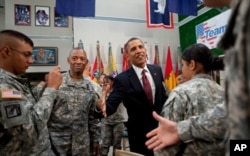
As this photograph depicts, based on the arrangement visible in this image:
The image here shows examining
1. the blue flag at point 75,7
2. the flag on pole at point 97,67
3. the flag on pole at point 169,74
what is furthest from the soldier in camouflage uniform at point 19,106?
the flag on pole at point 169,74

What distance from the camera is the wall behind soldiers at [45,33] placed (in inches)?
175

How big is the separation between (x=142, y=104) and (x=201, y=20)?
9.58 feet

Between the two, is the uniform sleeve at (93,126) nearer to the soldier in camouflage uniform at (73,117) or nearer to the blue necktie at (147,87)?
the soldier in camouflage uniform at (73,117)

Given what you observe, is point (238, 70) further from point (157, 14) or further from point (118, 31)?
point (118, 31)

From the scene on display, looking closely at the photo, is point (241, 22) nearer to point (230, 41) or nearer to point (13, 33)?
point (230, 41)

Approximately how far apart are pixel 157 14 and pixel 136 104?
8.31ft

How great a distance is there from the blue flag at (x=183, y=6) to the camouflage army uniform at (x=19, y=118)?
3.29 meters

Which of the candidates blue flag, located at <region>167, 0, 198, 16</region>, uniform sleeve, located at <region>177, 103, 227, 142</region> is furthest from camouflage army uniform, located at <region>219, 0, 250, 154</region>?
blue flag, located at <region>167, 0, 198, 16</region>

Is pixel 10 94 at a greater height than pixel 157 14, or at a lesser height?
lesser

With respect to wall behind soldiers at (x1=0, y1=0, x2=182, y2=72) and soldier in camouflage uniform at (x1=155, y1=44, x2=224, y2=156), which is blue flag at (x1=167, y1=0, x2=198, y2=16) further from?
soldier in camouflage uniform at (x1=155, y1=44, x2=224, y2=156)

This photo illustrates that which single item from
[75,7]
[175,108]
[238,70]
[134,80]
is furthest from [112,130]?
[238,70]

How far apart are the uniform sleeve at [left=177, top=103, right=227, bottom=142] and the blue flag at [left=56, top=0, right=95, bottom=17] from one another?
10.6 ft

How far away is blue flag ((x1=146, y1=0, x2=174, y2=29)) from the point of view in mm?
4410

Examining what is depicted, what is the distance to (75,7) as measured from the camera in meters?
3.92
